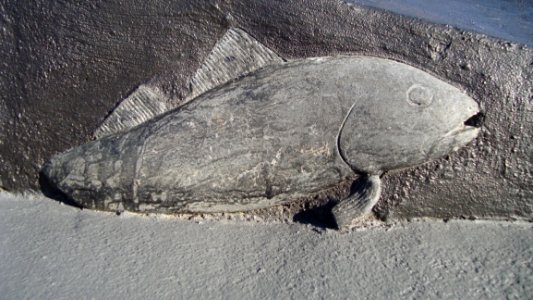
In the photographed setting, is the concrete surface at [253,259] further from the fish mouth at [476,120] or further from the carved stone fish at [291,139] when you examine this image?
the fish mouth at [476,120]

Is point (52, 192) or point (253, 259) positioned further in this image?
point (52, 192)

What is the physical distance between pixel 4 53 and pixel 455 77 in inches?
89.4

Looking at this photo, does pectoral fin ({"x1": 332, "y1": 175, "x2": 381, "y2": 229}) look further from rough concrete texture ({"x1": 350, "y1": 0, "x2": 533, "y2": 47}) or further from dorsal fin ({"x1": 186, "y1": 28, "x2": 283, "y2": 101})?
rough concrete texture ({"x1": 350, "y1": 0, "x2": 533, "y2": 47})

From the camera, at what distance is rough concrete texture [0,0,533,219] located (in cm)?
226

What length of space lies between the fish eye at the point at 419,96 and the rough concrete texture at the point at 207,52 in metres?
0.16

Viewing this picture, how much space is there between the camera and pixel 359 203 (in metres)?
2.22

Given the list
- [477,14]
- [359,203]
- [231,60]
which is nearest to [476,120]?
[359,203]

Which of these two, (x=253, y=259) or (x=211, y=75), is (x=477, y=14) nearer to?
(x=211, y=75)

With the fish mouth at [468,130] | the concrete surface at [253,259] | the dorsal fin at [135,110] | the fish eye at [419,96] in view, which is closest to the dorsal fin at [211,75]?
the dorsal fin at [135,110]

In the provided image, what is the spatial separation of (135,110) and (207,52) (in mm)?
444

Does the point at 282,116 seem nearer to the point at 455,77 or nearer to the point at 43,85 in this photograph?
the point at 455,77

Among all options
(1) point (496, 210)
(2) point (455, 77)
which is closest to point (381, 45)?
(2) point (455, 77)

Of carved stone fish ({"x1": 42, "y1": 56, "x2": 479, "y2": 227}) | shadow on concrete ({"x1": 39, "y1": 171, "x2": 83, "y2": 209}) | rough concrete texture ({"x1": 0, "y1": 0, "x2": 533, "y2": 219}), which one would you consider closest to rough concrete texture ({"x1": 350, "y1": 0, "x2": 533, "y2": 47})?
rough concrete texture ({"x1": 0, "y1": 0, "x2": 533, "y2": 219})

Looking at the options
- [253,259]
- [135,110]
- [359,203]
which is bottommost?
[253,259]
